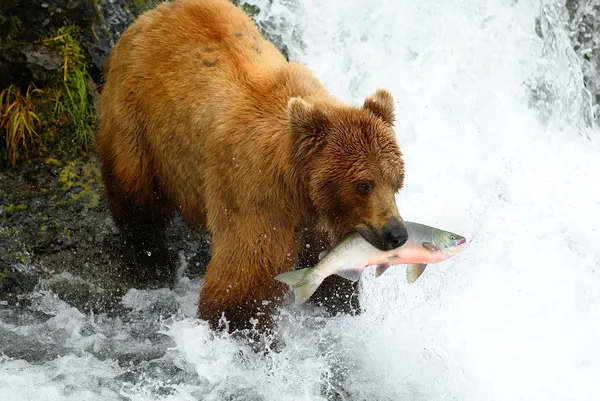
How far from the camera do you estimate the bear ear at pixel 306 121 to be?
496cm

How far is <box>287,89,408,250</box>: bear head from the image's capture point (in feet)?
16.0

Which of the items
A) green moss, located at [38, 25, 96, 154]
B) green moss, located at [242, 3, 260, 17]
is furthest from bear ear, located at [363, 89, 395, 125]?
green moss, located at [242, 3, 260, 17]

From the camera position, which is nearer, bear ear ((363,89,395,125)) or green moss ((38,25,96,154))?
bear ear ((363,89,395,125))

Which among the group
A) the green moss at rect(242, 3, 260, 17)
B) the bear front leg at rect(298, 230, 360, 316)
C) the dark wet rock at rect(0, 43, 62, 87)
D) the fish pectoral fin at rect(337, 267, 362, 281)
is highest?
the green moss at rect(242, 3, 260, 17)

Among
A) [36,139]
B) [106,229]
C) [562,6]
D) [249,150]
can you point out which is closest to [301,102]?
Result: [249,150]

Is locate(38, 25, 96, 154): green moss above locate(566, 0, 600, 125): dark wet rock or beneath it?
beneath

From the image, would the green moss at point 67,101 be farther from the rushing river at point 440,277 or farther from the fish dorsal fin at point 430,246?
the fish dorsal fin at point 430,246

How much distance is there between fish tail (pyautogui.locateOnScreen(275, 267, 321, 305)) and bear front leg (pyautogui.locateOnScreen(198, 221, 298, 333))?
254 mm

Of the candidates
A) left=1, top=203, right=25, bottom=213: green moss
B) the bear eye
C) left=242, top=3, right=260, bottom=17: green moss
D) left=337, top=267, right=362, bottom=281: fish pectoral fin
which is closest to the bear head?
the bear eye

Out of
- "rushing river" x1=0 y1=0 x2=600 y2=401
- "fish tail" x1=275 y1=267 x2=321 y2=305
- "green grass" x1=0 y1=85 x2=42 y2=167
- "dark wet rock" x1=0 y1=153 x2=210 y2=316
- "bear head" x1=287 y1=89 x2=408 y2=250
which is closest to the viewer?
"bear head" x1=287 y1=89 x2=408 y2=250

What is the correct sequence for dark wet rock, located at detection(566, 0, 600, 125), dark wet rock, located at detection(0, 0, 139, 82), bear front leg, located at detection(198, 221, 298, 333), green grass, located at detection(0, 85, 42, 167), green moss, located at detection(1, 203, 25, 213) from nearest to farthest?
bear front leg, located at detection(198, 221, 298, 333) < green moss, located at detection(1, 203, 25, 213) < green grass, located at detection(0, 85, 42, 167) < dark wet rock, located at detection(0, 0, 139, 82) < dark wet rock, located at detection(566, 0, 600, 125)

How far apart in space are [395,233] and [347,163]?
1.74 ft

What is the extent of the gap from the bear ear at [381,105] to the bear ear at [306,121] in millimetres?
341

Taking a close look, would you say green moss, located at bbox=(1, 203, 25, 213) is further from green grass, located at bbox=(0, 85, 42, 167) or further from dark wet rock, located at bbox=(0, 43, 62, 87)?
dark wet rock, located at bbox=(0, 43, 62, 87)
